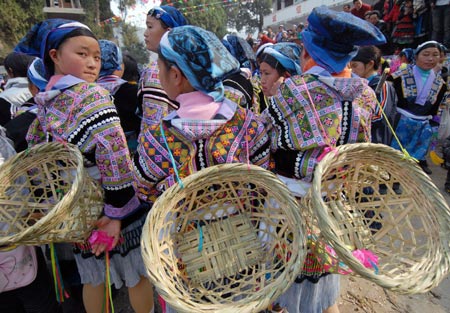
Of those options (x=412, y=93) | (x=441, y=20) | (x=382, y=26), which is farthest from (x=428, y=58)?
(x=382, y=26)

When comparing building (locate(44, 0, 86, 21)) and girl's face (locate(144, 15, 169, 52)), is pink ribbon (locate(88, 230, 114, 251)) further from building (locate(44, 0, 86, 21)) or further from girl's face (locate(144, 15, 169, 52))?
building (locate(44, 0, 86, 21))

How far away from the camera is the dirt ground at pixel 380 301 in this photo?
6.61 ft

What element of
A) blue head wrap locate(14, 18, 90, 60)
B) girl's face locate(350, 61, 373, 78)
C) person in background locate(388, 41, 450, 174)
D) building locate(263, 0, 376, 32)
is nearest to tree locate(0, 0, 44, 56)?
building locate(263, 0, 376, 32)

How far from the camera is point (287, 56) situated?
2.23m

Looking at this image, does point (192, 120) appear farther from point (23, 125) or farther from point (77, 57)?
point (23, 125)

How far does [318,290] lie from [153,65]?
1.55 metres

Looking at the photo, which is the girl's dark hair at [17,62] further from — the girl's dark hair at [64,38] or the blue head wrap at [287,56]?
the blue head wrap at [287,56]

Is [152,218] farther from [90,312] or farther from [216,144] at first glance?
[90,312]

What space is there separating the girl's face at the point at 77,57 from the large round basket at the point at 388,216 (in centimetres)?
128

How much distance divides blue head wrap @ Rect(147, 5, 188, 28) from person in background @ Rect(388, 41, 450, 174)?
304cm

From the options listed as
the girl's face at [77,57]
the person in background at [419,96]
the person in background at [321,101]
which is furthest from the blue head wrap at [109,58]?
the person in background at [419,96]

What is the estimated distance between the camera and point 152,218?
0.98 meters

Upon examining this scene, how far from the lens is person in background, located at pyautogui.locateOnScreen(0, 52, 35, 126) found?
2543 millimetres

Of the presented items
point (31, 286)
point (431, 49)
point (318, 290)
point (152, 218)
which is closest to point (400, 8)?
point (431, 49)
